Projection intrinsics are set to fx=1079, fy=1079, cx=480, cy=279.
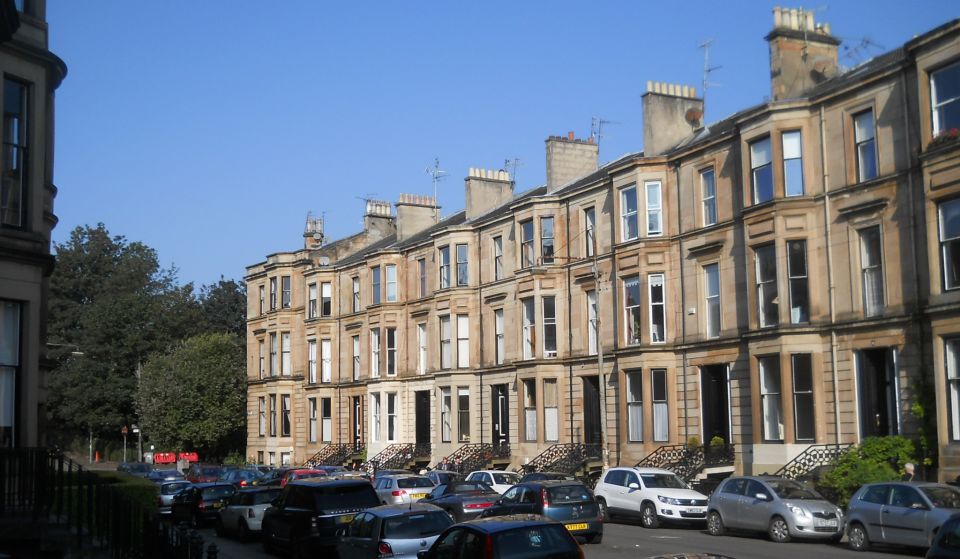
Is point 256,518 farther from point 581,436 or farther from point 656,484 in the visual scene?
point 581,436

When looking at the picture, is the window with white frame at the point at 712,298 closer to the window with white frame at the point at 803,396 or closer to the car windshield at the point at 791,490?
the window with white frame at the point at 803,396

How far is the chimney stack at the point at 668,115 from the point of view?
42.3 meters

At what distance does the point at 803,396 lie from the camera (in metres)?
33.8

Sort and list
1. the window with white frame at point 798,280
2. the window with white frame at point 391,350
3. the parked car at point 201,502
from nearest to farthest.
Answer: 1. the window with white frame at point 798,280
2. the parked car at point 201,502
3. the window with white frame at point 391,350

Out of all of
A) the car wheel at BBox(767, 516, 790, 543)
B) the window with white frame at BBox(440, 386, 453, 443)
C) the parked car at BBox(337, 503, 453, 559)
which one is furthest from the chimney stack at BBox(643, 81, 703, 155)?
the parked car at BBox(337, 503, 453, 559)

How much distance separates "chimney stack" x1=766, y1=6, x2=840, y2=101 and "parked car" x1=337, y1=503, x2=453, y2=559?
2266cm

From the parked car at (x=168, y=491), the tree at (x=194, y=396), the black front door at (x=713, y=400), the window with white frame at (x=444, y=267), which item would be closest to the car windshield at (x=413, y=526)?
the black front door at (x=713, y=400)

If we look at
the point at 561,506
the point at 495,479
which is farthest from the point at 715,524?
the point at 495,479

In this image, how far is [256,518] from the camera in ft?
97.1

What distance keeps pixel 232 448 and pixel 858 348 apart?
57.6 meters

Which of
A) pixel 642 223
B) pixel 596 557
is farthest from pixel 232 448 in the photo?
pixel 596 557

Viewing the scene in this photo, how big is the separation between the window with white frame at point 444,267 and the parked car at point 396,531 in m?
34.6

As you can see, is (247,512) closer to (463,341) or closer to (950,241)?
(950,241)

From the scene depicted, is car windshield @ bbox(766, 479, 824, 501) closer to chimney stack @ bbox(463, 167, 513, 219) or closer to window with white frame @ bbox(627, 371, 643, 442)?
window with white frame @ bbox(627, 371, 643, 442)
